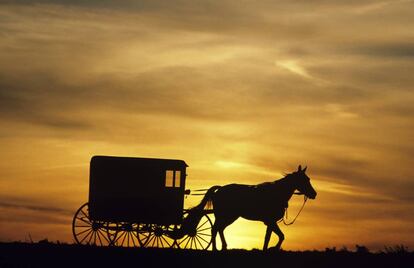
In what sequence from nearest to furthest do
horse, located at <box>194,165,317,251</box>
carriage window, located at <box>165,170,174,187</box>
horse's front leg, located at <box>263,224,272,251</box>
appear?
1. horse's front leg, located at <box>263,224,272,251</box>
2. horse, located at <box>194,165,317,251</box>
3. carriage window, located at <box>165,170,174,187</box>

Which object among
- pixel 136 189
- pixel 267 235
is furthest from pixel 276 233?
pixel 136 189

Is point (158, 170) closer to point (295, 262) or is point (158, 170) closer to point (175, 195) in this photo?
point (175, 195)

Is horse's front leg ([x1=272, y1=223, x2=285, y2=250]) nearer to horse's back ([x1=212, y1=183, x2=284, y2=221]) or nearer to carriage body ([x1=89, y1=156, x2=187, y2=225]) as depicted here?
horse's back ([x1=212, y1=183, x2=284, y2=221])

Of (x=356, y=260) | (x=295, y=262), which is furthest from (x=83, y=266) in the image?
(x=356, y=260)

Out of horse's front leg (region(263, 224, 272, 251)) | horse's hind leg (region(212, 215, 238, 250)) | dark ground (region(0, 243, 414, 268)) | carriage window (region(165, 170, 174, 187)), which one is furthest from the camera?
carriage window (region(165, 170, 174, 187))

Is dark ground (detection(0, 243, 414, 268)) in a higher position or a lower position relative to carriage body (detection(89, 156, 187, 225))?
lower

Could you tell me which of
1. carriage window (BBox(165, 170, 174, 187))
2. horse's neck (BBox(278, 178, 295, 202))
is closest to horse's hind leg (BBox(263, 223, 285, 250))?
horse's neck (BBox(278, 178, 295, 202))

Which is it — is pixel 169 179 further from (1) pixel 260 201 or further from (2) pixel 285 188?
(2) pixel 285 188

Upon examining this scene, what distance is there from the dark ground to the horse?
3.67 metres

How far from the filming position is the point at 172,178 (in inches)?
1259

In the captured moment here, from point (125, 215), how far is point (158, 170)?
88.9 inches

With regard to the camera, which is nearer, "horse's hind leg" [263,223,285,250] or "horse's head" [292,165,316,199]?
"horse's hind leg" [263,223,285,250]

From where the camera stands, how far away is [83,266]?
888 inches

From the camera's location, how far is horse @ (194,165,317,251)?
29.6m
